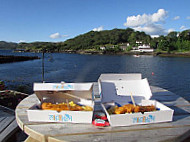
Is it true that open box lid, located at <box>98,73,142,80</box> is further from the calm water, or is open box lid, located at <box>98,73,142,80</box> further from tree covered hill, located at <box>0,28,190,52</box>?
tree covered hill, located at <box>0,28,190,52</box>

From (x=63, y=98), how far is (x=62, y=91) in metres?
0.24

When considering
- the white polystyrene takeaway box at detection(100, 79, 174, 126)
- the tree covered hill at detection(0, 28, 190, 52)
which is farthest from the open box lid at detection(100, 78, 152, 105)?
the tree covered hill at detection(0, 28, 190, 52)

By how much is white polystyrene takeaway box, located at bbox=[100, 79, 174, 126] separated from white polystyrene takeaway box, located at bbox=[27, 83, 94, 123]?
0.28 m

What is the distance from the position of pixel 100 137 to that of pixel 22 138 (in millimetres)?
2396

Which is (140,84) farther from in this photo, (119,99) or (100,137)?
(100,137)

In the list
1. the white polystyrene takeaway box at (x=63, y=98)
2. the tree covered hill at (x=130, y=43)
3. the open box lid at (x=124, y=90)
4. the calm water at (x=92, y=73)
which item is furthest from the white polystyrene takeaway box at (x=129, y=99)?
the tree covered hill at (x=130, y=43)

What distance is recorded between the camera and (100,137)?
1.46m

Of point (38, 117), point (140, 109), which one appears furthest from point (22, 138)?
point (140, 109)

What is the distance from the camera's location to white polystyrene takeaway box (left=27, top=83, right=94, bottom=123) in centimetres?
169

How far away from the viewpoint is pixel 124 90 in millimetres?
2596

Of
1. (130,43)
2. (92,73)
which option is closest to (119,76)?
(92,73)

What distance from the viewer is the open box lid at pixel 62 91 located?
5.97 ft

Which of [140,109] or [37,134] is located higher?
[140,109]

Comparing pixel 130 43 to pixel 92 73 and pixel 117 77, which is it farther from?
pixel 117 77
